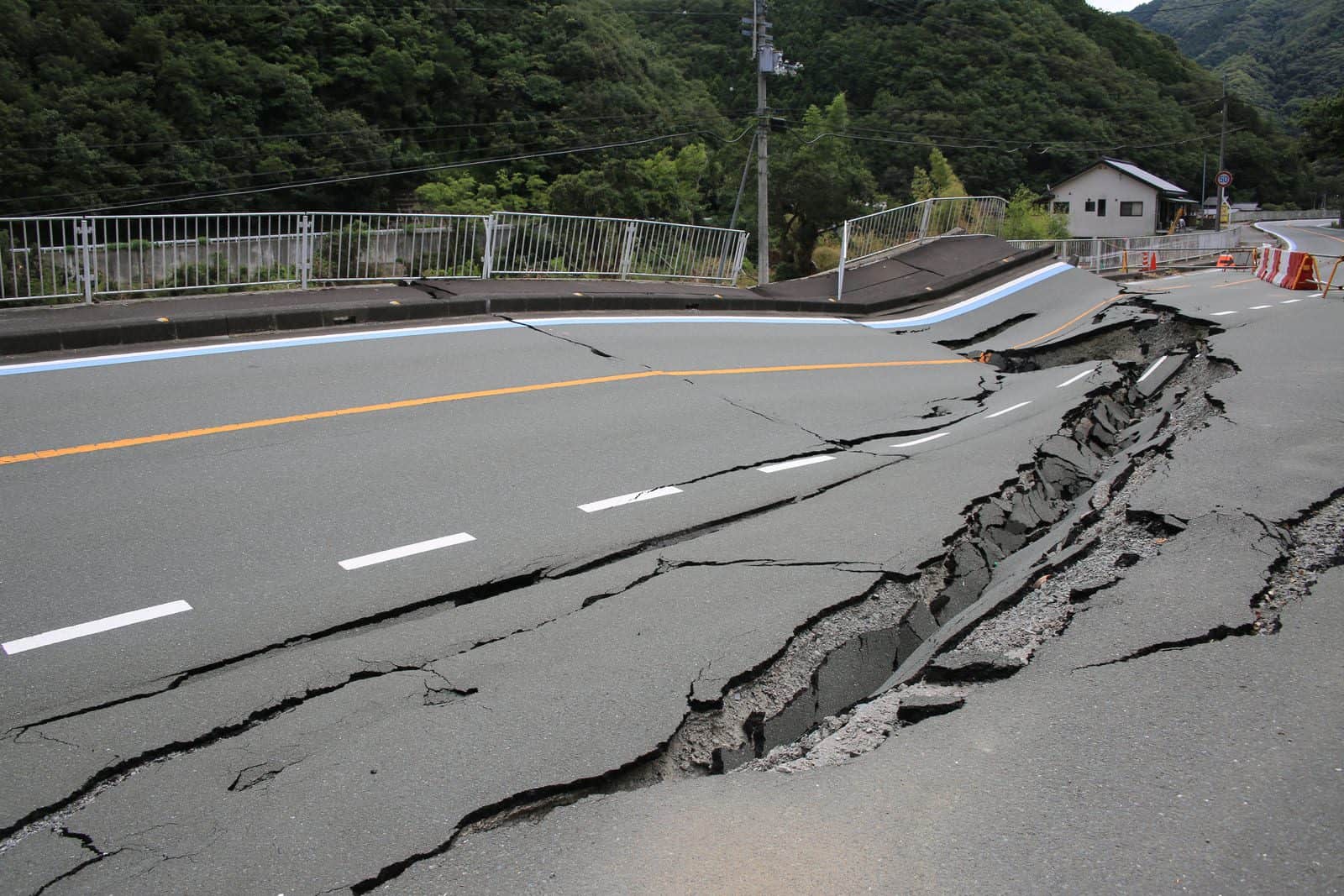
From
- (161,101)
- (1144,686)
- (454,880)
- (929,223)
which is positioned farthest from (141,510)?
→ (161,101)

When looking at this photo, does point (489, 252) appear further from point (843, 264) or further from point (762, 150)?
point (762, 150)

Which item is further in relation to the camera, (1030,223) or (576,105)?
(576,105)

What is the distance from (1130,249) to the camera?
3638 cm

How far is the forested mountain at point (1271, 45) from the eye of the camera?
103250mm

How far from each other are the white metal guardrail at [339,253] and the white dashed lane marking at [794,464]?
26.1 ft

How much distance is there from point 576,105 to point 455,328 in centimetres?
6859

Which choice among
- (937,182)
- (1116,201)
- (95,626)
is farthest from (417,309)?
(1116,201)

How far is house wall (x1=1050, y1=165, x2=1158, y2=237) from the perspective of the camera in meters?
74.8

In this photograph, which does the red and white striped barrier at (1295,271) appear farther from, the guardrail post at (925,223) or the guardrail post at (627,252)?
the guardrail post at (627,252)

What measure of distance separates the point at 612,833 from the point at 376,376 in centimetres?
705

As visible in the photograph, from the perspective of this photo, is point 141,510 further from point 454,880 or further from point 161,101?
point 161,101

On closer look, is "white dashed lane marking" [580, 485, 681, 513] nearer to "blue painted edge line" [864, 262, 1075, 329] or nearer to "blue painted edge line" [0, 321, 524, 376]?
"blue painted edge line" [0, 321, 524, 376]

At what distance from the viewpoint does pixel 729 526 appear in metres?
6.25

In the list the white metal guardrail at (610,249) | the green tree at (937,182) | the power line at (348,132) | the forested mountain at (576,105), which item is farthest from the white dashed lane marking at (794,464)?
the green tree at (937,182)
